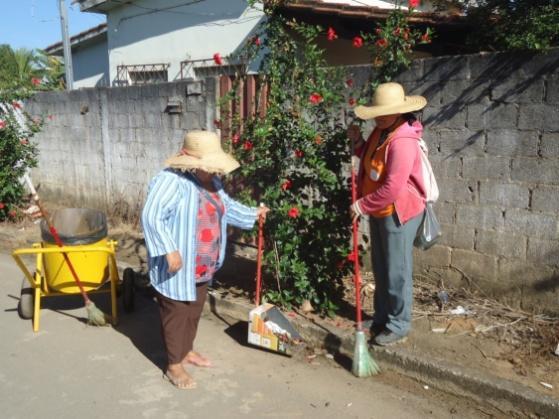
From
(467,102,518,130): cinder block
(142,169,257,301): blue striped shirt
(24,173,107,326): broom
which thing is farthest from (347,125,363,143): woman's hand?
(24,173,107,326): broom

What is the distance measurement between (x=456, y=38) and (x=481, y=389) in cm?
485

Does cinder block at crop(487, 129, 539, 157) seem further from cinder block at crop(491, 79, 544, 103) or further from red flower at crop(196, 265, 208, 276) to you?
red flower at crop(196, 265, 208, 276)

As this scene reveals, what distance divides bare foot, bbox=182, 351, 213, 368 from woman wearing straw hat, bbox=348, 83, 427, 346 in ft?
4.20

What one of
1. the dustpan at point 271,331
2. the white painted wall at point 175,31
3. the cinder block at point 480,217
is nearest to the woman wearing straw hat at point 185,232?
the dustpan at point 271,331

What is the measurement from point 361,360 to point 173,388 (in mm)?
1317

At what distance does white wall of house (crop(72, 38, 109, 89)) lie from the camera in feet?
48.1

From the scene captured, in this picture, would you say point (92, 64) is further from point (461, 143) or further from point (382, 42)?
point (461, 143)

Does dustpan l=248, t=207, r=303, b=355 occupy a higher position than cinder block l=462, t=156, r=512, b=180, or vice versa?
cinder block l=462, t=156, r=512, b=180

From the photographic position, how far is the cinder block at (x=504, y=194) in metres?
4.23

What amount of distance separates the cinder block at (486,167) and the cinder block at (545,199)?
0.26m

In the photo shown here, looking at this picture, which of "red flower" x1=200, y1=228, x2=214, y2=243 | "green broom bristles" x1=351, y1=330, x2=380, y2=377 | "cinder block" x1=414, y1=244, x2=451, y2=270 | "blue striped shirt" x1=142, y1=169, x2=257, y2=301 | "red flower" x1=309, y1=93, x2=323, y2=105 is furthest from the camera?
"cinder block" x1=414, y1=244, x2=451, y2=270

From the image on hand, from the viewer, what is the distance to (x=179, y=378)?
12.0 ft

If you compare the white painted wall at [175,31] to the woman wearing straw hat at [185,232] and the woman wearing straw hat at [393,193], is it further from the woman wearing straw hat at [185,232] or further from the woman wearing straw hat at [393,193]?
the woman wearing straw hat at [185,232]

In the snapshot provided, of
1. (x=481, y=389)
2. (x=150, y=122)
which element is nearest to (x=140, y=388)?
(x=481, y=389)
